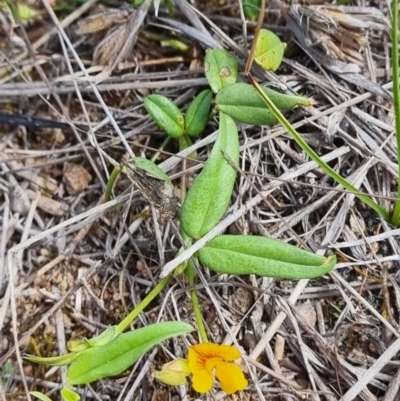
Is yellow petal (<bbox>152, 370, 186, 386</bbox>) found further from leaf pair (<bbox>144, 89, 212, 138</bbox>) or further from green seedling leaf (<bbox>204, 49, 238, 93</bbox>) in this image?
green seedling leaf (<bbox>204, 49, 238, 93</bbox>)

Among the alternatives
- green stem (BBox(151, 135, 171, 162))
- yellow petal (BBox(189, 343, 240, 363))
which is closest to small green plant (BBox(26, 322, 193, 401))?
yellow petal (BBox(189, 343, 240, 363))

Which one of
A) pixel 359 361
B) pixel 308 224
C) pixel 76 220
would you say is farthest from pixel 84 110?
pixel 359 361

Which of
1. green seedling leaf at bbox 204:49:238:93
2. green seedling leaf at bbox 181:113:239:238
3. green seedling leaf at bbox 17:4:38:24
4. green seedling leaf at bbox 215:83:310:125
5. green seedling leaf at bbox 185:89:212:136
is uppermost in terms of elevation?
green seedling leaf at bbox 17:4:38:24

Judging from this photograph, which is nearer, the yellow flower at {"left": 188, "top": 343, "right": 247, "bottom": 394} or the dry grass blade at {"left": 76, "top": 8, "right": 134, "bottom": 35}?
the yellow flower at {"left": 188, "top": 343, "right": 247, "bottom": 394}

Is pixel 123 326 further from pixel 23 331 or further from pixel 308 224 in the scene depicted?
pixel 308 224

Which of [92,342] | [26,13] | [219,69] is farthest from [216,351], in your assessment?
[26,13]

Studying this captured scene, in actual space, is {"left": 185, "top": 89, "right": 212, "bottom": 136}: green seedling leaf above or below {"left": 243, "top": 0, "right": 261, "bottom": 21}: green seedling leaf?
below

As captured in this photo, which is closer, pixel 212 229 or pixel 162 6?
pixel 212 229
